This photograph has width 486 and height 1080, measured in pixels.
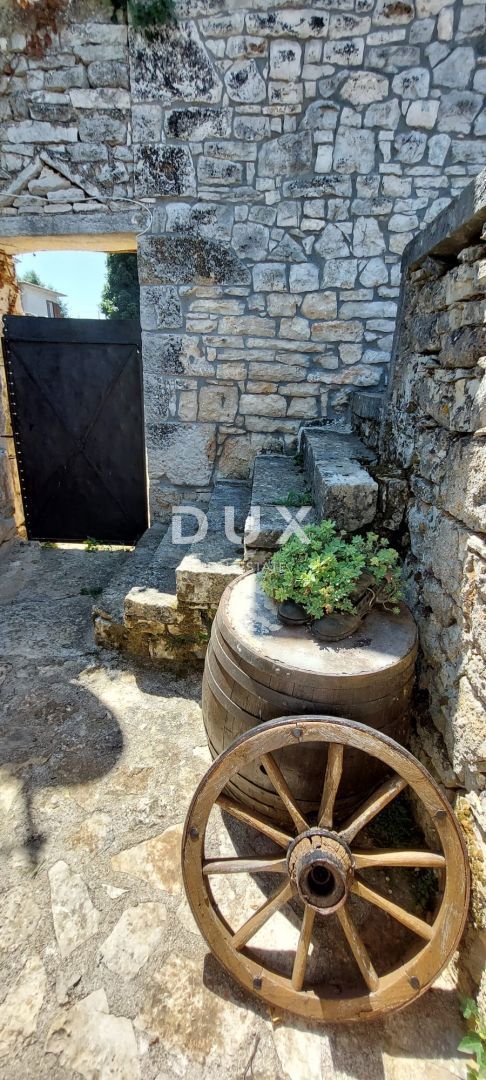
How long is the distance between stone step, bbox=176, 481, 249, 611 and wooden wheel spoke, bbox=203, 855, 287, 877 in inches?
52.4

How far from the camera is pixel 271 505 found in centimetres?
274

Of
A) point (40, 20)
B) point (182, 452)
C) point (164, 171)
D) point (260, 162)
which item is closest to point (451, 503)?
point (182, 452)

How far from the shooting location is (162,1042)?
1429 mm

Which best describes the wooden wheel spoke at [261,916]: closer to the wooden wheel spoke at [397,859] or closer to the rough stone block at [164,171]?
the wooden wheel spoke at [397,859]

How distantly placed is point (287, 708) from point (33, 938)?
119 centimetres

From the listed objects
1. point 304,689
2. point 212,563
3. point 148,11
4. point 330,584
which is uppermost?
point 148,11

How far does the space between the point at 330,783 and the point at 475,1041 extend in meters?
0.81

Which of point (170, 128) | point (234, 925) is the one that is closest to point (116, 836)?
point (234, 925)

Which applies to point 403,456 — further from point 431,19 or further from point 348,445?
point 431,19

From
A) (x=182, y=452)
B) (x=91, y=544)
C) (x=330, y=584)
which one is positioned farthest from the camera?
(x=91, y=544)

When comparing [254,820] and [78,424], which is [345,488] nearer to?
[254,820]

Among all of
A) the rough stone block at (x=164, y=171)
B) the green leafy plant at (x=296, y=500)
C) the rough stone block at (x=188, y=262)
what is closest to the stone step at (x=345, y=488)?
the green leafy plant at (x=296, y=500)

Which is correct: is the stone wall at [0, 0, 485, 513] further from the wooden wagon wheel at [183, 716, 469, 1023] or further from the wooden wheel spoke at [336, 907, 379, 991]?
the wooden wheel spoke at [336, 907, 379, 991]

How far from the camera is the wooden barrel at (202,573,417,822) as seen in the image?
1.52 meters
